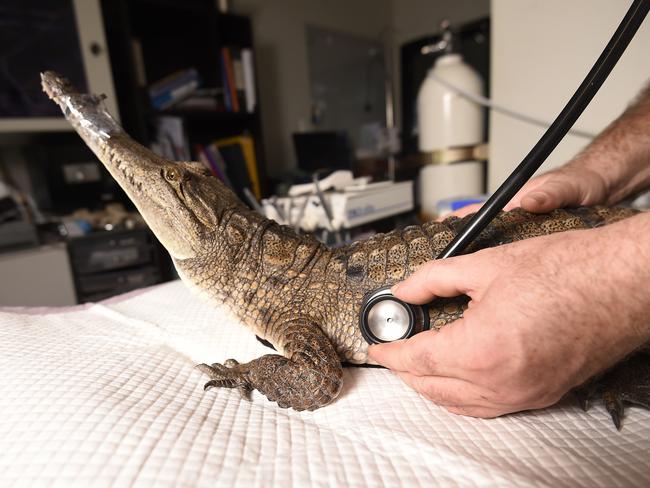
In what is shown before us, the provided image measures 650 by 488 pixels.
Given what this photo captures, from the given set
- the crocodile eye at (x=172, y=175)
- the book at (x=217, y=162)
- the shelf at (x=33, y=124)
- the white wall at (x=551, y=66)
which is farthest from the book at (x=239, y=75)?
the crocodile eye at (x=172, y=175)

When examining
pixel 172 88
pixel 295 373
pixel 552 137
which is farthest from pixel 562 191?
pixel 172 88

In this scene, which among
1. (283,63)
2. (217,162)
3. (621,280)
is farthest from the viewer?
(283,63)

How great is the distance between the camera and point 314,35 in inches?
123

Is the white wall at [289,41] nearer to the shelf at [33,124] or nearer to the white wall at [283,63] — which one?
the white wall at [283,63]

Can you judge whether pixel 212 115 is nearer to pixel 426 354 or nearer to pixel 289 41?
pixel 289 41

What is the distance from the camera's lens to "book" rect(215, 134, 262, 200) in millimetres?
2363

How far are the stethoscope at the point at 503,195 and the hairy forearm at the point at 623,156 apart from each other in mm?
333

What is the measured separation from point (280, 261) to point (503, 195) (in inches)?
16.7

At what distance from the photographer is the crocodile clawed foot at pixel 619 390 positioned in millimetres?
518

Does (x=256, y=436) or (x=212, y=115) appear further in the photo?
(x=212, y=115)

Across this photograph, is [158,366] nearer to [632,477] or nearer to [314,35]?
[632,477]

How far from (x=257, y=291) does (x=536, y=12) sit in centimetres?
143

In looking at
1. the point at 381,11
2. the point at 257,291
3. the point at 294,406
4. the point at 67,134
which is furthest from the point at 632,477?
the point at 381,11

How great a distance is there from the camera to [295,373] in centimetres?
57
